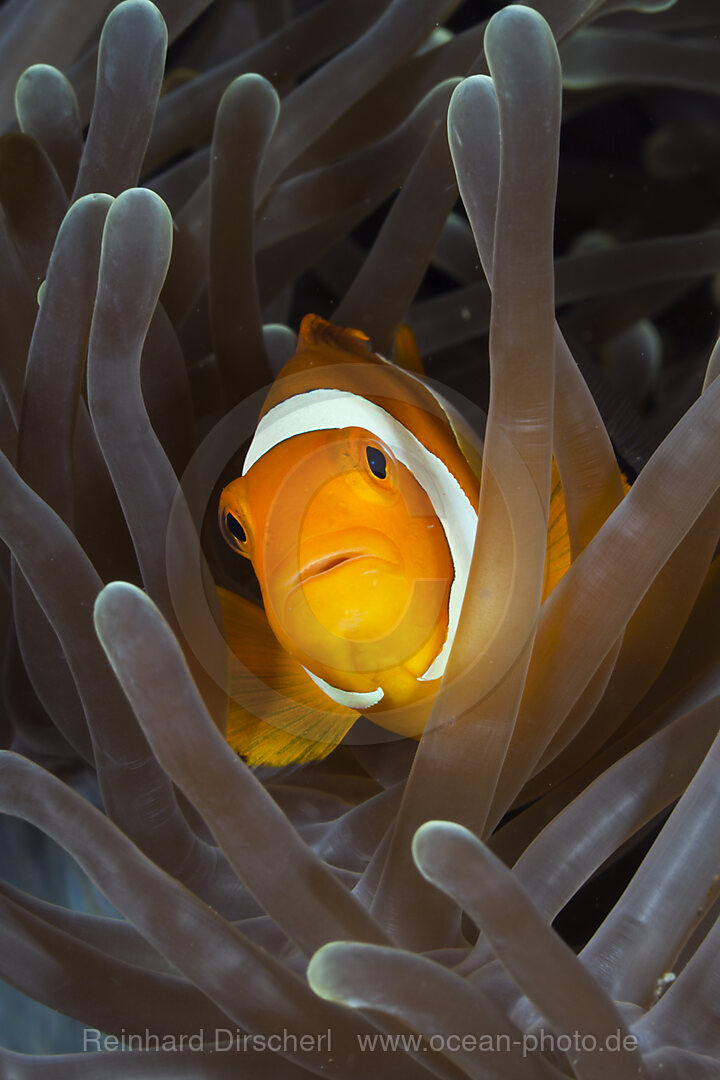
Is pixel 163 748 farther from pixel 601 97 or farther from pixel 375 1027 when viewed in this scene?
pixel 601 97

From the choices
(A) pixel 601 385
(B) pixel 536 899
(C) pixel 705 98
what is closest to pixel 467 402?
(A) pixel 601 385

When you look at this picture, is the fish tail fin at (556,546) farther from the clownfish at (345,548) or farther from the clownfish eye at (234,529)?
the clownfish eye at (234,529)

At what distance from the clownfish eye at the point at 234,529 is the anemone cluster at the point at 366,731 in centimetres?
5

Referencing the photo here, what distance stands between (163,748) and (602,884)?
477mm

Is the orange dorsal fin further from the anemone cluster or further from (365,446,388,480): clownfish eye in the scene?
(365,446,388,480): clownfish eye

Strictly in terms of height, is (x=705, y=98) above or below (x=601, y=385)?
above

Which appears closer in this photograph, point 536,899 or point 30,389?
point 536,899

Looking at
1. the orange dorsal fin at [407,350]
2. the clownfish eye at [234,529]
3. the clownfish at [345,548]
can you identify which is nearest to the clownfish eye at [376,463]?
the clownfish at [345,548]

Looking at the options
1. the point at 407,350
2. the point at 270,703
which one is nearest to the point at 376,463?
the point at 270,703

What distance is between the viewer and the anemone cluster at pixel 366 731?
0.48 m

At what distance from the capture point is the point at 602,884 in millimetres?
783

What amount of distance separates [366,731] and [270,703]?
0.09 m

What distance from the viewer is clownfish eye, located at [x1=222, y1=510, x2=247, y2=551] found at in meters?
0.73

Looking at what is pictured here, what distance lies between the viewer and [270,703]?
80 cm
